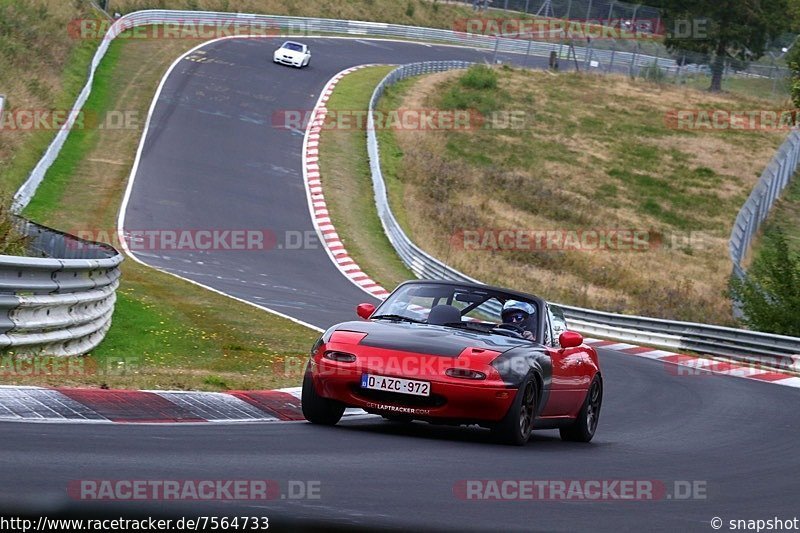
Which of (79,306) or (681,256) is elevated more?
(79,306)

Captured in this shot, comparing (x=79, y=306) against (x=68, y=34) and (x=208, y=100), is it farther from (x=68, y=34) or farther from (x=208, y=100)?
(x=68, y=34)

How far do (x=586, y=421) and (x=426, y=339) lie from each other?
244 centimetres

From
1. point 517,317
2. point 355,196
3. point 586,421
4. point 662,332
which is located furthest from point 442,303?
point 355,196

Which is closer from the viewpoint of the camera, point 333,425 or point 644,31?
point 333,425

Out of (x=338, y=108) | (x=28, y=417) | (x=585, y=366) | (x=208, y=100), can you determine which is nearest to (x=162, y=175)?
(x=208, y=100)

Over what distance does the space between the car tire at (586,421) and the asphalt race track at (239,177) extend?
32.0 feet

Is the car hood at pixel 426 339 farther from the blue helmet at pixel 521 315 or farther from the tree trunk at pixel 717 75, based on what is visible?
the tree trunk at pixel 717 75

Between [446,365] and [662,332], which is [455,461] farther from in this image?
[662,332]

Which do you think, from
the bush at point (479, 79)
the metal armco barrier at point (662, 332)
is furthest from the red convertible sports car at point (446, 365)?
the bush at point (479, 79)

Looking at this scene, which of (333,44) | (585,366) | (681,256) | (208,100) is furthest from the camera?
(333,44)

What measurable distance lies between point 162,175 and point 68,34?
1488 centimetres

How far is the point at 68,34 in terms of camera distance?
46.9 metres

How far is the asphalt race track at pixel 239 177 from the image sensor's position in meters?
26.2

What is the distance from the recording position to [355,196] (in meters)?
37.0
